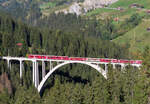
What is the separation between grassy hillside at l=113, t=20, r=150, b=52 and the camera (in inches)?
6479

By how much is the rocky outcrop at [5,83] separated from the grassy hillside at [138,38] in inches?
2368

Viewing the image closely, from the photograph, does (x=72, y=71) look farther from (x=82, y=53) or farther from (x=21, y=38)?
(x=21, y=38)

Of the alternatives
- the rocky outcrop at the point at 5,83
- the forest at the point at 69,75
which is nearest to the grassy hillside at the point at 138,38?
the forest at the point at 69,75

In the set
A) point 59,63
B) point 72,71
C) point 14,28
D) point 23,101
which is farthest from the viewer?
point 14,28

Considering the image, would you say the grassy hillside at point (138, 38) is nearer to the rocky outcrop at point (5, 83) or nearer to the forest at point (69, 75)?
the forest at point (69, 75)

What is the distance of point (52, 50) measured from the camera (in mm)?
141750

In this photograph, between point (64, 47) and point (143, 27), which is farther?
point (143, 27)

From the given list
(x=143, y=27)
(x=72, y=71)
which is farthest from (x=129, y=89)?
(x=143, y=27)

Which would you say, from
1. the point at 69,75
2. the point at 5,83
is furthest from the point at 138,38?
the point at 5,83

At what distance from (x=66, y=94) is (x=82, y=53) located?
63.6 m

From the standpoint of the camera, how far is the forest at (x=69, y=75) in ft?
260

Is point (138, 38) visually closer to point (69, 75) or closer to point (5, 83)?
point (69, 75)

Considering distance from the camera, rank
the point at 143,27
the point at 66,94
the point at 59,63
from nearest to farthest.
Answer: the point at 66,94
the point at 59,63
the point at 143,27

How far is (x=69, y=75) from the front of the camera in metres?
130
